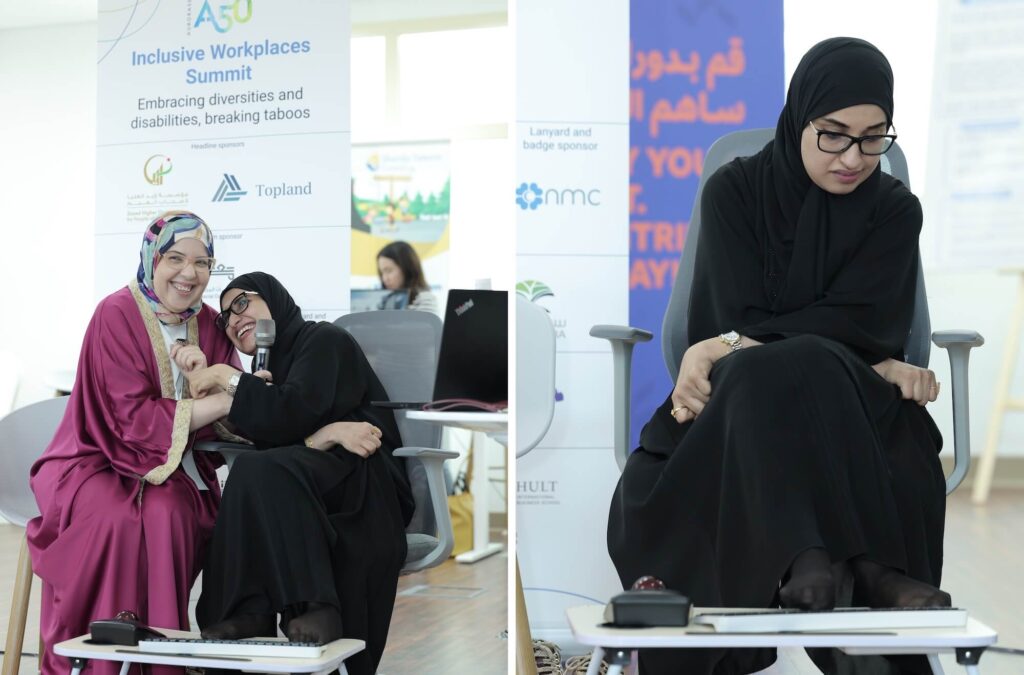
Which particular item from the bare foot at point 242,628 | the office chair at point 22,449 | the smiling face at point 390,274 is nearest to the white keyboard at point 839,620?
the bare foot at point 242,628

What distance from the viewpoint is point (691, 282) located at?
1.86 metres

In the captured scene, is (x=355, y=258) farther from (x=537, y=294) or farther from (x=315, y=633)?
(x=315, y=633)

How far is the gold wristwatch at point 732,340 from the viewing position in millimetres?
1530

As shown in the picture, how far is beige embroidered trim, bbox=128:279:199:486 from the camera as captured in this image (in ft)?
6.47

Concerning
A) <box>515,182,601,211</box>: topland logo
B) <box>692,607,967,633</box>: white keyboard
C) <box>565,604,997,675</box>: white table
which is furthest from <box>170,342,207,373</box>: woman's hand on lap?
<box>692,607,967,633</box>: white keyboard

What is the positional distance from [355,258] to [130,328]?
105 inches

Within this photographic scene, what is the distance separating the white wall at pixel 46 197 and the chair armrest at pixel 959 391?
209 centimetres

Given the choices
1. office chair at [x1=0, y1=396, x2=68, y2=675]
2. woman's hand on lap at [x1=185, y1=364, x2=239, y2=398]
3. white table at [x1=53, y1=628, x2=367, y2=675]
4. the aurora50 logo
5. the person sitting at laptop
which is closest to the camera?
white table at [x1=53, y1=628, x2=367, y2=675]

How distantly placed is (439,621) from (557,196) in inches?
51.3

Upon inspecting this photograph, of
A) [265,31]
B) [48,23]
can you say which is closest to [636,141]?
[265,31]

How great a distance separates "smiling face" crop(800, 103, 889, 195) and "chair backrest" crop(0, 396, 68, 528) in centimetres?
168

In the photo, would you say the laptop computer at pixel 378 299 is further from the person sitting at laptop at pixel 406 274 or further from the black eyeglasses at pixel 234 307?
the black eyeglasses at pixel 234 307

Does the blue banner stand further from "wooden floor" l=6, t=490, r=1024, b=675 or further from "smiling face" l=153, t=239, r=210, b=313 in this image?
"smiling face" l=153, t=239, r=210, b=313

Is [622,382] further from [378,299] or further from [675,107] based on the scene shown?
[378,299]
